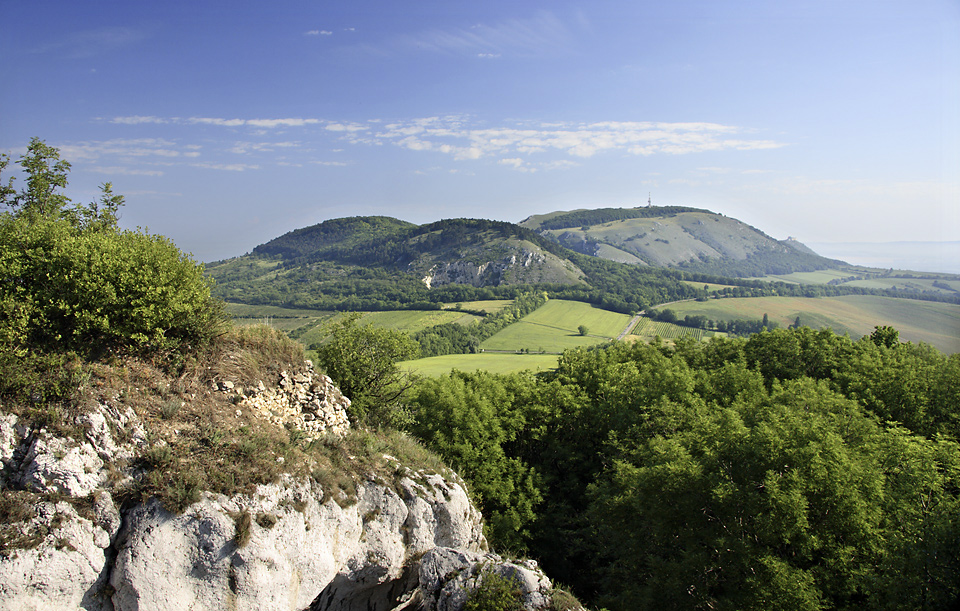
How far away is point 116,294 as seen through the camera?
12633 mm

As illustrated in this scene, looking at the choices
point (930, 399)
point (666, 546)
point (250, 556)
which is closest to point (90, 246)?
point (250, 556)

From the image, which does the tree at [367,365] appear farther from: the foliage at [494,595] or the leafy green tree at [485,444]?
the foliage at [494,595]

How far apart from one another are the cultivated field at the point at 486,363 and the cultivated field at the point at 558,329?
6381mm

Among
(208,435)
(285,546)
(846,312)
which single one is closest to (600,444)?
(285,546)

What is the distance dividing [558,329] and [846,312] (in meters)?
80.5

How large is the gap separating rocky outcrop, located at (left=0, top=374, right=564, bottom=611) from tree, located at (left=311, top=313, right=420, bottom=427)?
6.27 meters

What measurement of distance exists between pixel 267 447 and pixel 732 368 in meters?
30.5

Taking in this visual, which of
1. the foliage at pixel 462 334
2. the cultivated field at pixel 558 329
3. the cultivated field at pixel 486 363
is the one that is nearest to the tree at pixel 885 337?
the cultivated field at pixel 486 363

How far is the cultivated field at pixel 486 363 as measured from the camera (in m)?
72.8

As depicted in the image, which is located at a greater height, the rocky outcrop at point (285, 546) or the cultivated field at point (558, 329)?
the rocky outcrop at point (285, 546)

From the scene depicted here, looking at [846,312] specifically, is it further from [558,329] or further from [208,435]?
[208,435]

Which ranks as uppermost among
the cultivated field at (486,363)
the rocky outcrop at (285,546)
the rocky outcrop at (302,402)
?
the rocky outcrop at (302,402)

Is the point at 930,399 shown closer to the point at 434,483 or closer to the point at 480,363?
the point at 434,483

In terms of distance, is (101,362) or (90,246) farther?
(90,246)
